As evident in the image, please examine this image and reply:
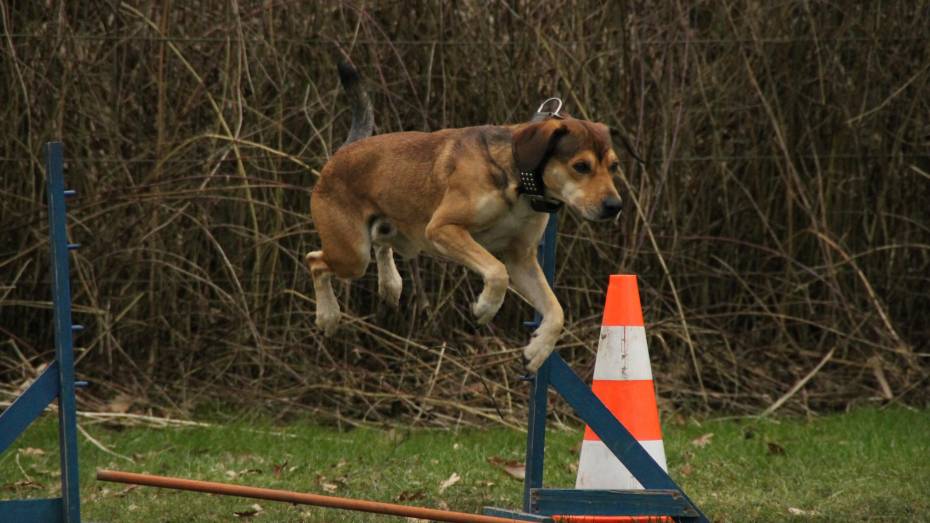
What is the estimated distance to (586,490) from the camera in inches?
202

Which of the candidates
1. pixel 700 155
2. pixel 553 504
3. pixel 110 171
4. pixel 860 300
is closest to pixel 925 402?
pixel 860 300

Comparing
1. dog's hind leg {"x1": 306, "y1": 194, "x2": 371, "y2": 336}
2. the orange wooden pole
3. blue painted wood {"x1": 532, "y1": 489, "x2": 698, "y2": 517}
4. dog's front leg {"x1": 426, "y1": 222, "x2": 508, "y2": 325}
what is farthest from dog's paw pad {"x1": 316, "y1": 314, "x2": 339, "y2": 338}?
the orange wooden pole

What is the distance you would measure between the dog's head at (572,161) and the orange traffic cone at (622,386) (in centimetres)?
104

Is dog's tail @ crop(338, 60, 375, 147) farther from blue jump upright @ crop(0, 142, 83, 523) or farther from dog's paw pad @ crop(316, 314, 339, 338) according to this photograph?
blue jump upright @ crop(0, 142, 83, 523)

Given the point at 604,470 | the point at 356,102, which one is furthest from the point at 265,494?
the point at 356,102

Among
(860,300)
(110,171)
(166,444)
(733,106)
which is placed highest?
(733,106)

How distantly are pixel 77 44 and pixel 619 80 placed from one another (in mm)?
3249

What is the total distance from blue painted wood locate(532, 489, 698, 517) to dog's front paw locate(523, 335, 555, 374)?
585 millimetres

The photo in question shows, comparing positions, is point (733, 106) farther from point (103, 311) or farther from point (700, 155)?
point (103, 311)

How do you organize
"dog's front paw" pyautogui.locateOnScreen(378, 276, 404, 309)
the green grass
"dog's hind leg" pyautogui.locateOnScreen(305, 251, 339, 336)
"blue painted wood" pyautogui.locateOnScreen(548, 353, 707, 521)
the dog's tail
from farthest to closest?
1. the green grass
2. "dog's front paw" pyautogui.locateOnScreen(378, 276, 404, 309)
3. "dog's hind leg" pyautogui.locateOnScreen(305, 251, 339, 336)
4. the dog's tail
5. "blue painted wood" pyautogui.locateOnScreen(548, 353, 707, 521)

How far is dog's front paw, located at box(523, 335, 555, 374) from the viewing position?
483 cm

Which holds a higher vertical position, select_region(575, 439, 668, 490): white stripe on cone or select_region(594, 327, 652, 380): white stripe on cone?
select_region(594, 327, 652, 380): white stripe on cone

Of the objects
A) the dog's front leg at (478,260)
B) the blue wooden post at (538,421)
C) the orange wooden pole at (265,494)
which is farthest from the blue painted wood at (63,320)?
the blue wooden post at (538,421)

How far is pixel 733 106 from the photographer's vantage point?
8.39 m
